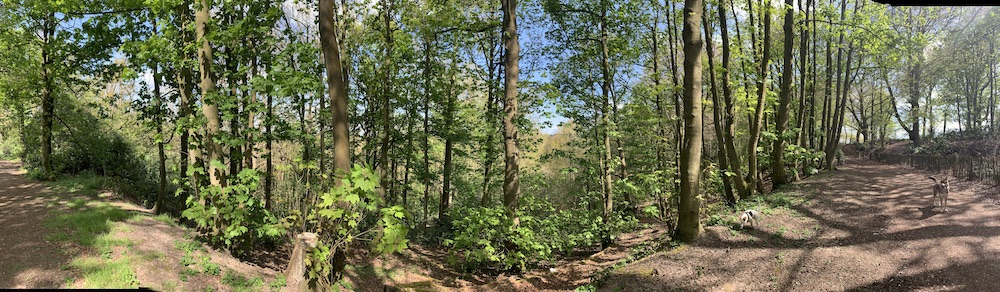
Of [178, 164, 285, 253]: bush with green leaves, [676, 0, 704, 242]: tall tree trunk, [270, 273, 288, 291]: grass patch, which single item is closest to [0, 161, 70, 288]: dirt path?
[178, 164, 285, 253]: bush with green leaves

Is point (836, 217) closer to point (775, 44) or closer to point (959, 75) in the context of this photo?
point (775, 44)

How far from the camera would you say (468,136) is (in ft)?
49.2

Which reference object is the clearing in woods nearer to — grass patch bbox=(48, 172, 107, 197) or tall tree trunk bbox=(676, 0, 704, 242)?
grass patch bbox=(48, 172, 107, 197)

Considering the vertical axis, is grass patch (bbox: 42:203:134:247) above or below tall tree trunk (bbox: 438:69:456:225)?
below

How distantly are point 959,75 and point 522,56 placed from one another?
106 feet

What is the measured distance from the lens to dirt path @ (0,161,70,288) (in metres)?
5.68

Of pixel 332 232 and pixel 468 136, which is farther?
pixel 468 136

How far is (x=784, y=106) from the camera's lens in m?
13.3

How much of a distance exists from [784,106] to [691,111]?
264 inches

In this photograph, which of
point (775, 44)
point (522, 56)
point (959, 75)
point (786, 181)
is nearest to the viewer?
point (786, 181)

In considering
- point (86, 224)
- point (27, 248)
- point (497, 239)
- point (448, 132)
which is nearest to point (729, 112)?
point (497, 239)

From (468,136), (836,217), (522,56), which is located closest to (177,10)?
(468,136)

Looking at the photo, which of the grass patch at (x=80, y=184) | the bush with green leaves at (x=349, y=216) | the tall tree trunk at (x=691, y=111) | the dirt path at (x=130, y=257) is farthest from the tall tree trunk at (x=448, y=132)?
the grass patch at (x=80, y=184)

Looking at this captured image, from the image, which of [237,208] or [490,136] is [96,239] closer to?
[237,208]
